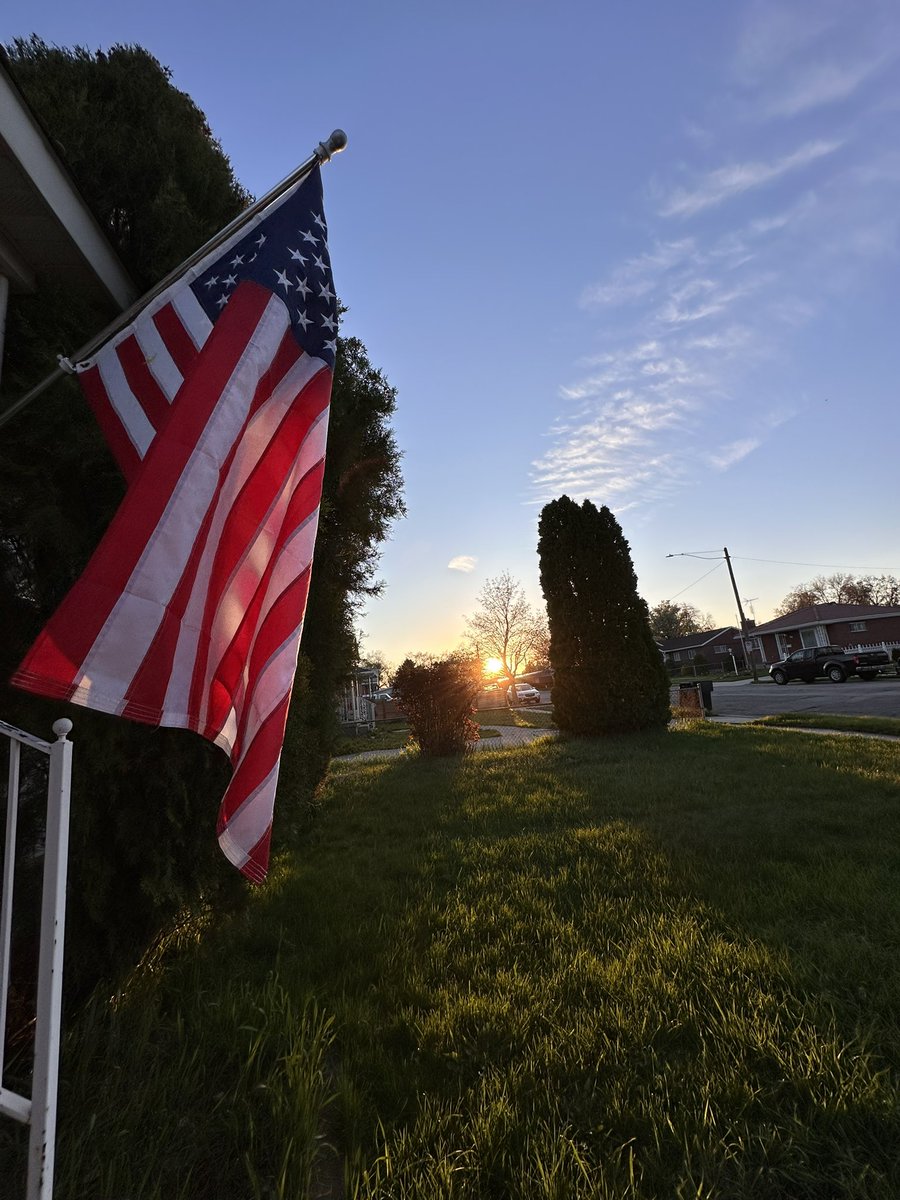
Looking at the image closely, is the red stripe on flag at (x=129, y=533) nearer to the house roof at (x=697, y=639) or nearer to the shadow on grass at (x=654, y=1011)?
the shadow on grass at (x=654, y=1011)

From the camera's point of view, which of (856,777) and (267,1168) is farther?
(856,777)

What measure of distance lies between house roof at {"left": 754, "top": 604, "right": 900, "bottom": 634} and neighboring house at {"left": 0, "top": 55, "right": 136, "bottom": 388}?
56895 mm

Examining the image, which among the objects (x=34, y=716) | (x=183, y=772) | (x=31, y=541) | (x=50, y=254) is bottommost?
(x=183, y=772)

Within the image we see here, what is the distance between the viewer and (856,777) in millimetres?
6258

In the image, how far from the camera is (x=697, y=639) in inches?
3014

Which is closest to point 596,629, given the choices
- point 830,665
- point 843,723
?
point 843,723

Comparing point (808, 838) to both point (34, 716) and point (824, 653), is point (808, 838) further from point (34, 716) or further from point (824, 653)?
point (824, 653)

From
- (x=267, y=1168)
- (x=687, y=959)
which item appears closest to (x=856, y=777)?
(x=687, y=959)

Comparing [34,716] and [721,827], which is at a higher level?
[34,716]

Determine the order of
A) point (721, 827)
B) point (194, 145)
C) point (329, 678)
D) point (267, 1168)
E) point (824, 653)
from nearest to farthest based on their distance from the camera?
point (267, 1168)
point (194, 145)
point (721, 827)
point (329, 678)
point (824, 653)

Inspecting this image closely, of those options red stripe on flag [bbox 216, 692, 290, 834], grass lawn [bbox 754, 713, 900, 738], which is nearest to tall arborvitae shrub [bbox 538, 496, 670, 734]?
grass lawn [bbox 754, 713, 900, 738]

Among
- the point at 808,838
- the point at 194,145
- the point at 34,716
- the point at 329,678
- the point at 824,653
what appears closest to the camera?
the point at 34,716

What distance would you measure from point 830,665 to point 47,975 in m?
33.9

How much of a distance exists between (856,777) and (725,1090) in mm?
5505
